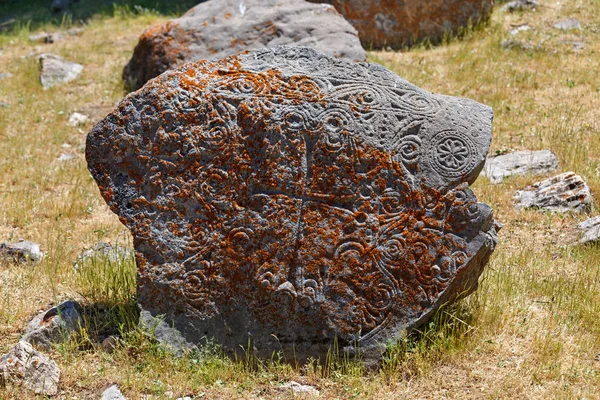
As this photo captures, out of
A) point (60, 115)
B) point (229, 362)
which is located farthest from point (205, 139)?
point (60, 115)

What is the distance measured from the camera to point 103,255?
557 centimetres

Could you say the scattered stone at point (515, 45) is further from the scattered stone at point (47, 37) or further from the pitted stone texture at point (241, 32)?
the scattered stone at point (47, 37)

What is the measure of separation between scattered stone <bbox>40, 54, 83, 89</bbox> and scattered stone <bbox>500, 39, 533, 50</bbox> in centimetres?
539

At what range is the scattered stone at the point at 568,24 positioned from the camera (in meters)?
10.5

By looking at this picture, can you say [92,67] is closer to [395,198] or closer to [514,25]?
[514,25]

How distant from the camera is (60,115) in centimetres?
937

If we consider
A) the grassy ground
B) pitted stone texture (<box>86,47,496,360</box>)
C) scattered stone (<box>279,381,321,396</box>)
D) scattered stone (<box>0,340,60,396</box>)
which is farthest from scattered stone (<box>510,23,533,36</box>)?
scattered stone (<box>0,340,60,396</box>)

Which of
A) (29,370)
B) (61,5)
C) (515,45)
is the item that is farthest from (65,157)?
(61,5)

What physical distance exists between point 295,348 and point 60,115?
5.89 meters

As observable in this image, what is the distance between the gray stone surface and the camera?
15.2ft

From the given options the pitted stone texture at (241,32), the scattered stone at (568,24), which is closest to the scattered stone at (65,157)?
the pitted stone texture at (241,32)

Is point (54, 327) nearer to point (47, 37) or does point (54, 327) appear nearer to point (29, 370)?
point (29, 370)

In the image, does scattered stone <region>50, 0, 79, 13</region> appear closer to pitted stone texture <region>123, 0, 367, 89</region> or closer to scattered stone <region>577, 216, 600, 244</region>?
pitted stone texture <region>123, 0, 367, 89</region>

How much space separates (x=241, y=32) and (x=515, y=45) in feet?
11.2
